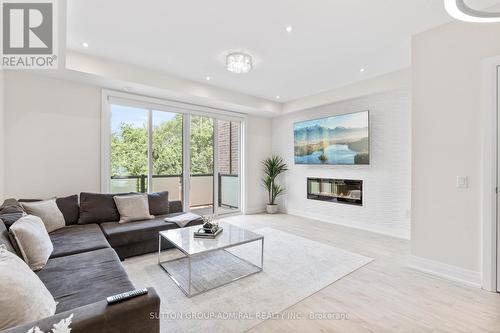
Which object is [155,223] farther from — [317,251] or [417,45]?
[417,45]

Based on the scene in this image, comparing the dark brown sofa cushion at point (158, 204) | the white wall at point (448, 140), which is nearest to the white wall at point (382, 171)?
the white wall at point (448, 140)

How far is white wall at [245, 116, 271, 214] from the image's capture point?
20.0ft

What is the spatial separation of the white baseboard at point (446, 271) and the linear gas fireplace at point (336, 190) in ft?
6.40

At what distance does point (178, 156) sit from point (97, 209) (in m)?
1.92

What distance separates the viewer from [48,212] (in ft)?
9.60

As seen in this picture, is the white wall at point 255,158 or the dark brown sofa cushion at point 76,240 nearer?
the dark brown sofa cushion at point 76,240

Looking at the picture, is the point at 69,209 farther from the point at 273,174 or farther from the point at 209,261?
the point at 273,174

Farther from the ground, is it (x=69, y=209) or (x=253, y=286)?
(x=69, y=209)

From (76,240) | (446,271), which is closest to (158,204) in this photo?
(76,240)

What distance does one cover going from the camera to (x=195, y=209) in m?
5.41

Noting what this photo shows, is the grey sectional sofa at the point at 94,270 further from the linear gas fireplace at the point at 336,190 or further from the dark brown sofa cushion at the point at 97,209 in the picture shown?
the linear gas fireplace at the point at 336,190

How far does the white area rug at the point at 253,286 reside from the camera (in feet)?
6.39

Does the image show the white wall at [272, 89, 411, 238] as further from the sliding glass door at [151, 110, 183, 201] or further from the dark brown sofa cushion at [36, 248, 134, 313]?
the dark brown sofa cushion at [36, 248, 134, 313]

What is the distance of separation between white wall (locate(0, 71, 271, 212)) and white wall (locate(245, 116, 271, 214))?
3293mm
